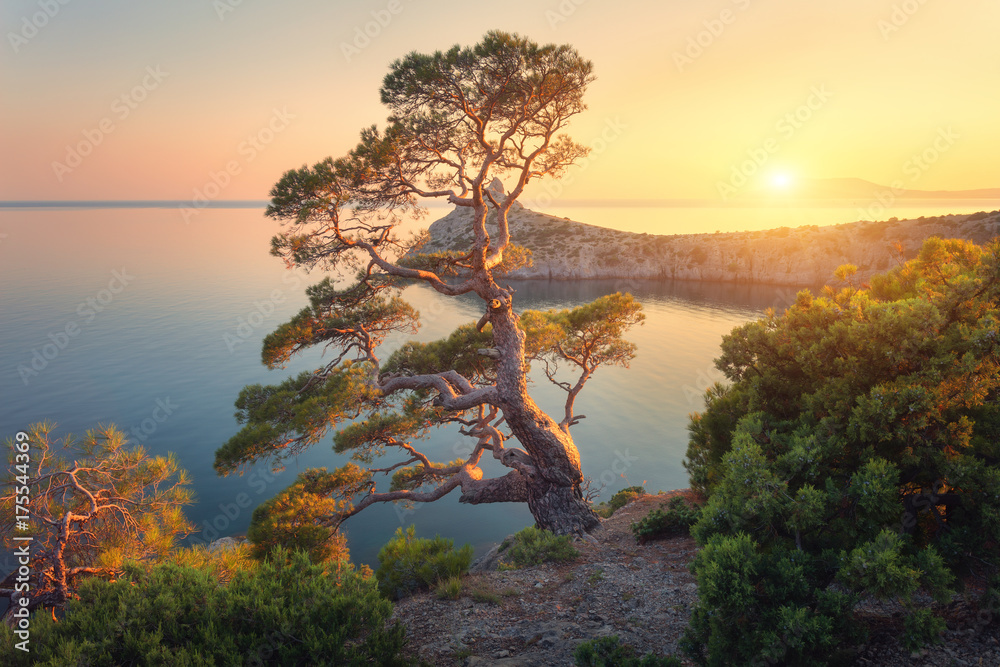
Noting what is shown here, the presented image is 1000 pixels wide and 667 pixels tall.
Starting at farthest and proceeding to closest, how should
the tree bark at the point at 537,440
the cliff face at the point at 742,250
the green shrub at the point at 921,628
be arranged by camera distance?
the cliff face at the point at 742,250 → the tree bark at the point at 537,440 → the green shrub at the point at 921,628

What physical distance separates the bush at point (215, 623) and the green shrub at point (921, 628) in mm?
5646

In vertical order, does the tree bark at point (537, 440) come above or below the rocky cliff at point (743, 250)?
below

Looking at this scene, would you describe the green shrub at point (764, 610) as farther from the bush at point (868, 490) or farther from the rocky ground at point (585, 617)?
the rocky ground at point (585, 617)

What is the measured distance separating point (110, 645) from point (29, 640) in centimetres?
74

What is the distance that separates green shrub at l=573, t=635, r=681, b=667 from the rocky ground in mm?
470

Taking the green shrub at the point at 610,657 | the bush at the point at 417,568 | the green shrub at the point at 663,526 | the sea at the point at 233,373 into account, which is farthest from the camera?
the sea at the point at 233,373

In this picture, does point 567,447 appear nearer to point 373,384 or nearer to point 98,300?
point 373,384

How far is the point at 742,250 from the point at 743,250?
0.21 m

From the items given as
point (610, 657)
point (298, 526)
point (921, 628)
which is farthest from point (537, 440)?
point (921, 628)

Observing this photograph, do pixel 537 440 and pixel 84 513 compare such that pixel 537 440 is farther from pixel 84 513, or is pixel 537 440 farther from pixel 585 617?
pixel 84 513

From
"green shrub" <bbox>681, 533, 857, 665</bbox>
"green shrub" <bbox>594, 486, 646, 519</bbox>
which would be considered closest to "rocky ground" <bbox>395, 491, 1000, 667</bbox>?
"green shrub" <bbox>681, 533, 857, 665</bbox>

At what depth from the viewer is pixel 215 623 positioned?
5.59m

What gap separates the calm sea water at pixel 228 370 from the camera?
25969 mm

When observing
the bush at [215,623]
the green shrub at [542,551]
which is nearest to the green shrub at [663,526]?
the green shrub at [542,551]
